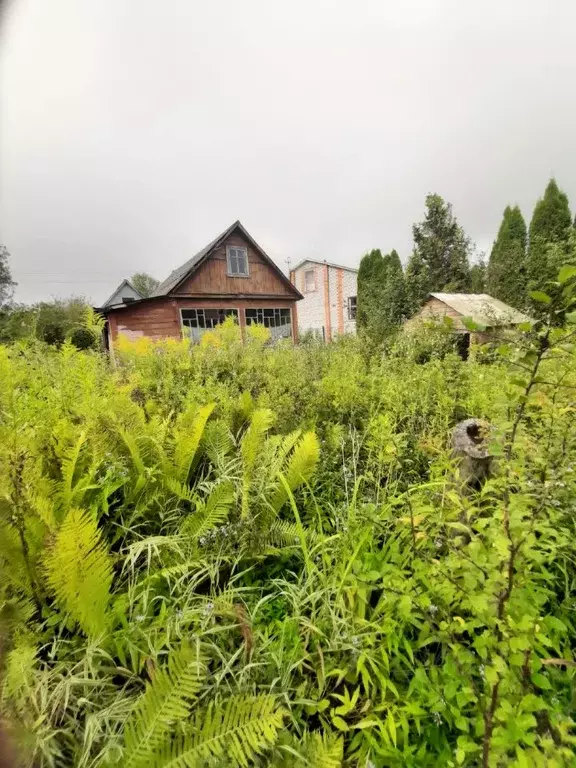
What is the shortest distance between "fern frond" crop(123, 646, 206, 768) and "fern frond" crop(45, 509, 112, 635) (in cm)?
28

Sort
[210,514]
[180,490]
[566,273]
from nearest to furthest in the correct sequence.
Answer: [566,273], [210,514], [180,490]

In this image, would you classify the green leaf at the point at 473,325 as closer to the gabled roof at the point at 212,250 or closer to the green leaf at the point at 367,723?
the green leaf at the point at 367,723

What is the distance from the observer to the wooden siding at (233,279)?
1284cm

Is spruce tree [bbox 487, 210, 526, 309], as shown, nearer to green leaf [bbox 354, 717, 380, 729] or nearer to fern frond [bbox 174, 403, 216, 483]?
fern frond [bbox 174, 403, 216, 483]

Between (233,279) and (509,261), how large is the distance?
9.25 m

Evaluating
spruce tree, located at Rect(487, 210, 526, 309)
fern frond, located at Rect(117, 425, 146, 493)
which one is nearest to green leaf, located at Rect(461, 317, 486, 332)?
fern frond, located at Rect(117, 425, 146, 493)

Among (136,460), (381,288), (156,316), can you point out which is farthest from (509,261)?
(156,316)

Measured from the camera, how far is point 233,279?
1356cm

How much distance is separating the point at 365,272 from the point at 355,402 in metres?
16.1

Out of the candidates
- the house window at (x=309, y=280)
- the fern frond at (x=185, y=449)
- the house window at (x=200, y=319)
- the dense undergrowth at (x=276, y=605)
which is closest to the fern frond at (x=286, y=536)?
the dense undergrowth at (x=276, y=605)

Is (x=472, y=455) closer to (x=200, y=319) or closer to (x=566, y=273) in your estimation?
(x=566, y=273)

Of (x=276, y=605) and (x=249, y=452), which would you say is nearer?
(x=276, y=605)

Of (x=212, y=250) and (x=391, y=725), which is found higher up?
(x=212, y=250)

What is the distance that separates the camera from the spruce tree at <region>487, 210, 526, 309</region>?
748 cm
